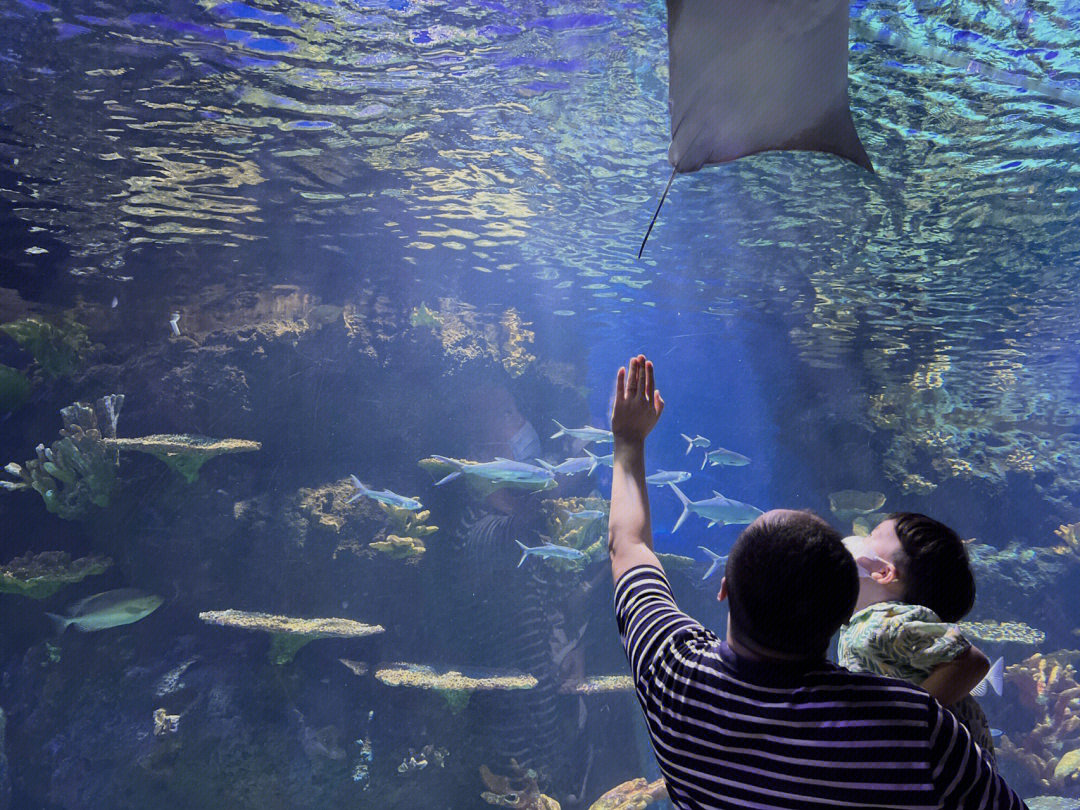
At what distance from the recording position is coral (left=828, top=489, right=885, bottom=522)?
13.8 metres

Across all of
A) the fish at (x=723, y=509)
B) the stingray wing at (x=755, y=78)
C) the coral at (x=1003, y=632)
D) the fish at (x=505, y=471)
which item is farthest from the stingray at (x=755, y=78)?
the coral at (x=1003, y=632)

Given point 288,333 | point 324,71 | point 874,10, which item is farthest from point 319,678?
point 874,10

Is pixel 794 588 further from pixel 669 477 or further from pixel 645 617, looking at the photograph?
pixel 669 477

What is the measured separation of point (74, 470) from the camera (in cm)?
870

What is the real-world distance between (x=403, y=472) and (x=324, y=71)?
7179mm

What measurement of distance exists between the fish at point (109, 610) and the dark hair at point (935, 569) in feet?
28.6

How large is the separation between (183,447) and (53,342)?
12.2 feet

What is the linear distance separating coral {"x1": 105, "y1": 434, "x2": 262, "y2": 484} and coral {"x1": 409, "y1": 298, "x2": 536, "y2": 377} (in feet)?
17.1

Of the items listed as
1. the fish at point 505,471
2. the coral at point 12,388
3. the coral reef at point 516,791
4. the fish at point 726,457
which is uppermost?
the coral at point 12,388

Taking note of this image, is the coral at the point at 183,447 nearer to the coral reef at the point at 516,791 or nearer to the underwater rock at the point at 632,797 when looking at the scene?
the coral reef at the point at 516,791

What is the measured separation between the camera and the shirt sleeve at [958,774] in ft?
4.21

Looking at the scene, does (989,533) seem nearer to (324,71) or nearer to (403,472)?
(403,472)

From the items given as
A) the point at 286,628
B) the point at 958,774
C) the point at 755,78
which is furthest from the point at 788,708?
the point at 286,628

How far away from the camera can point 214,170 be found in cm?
1053
